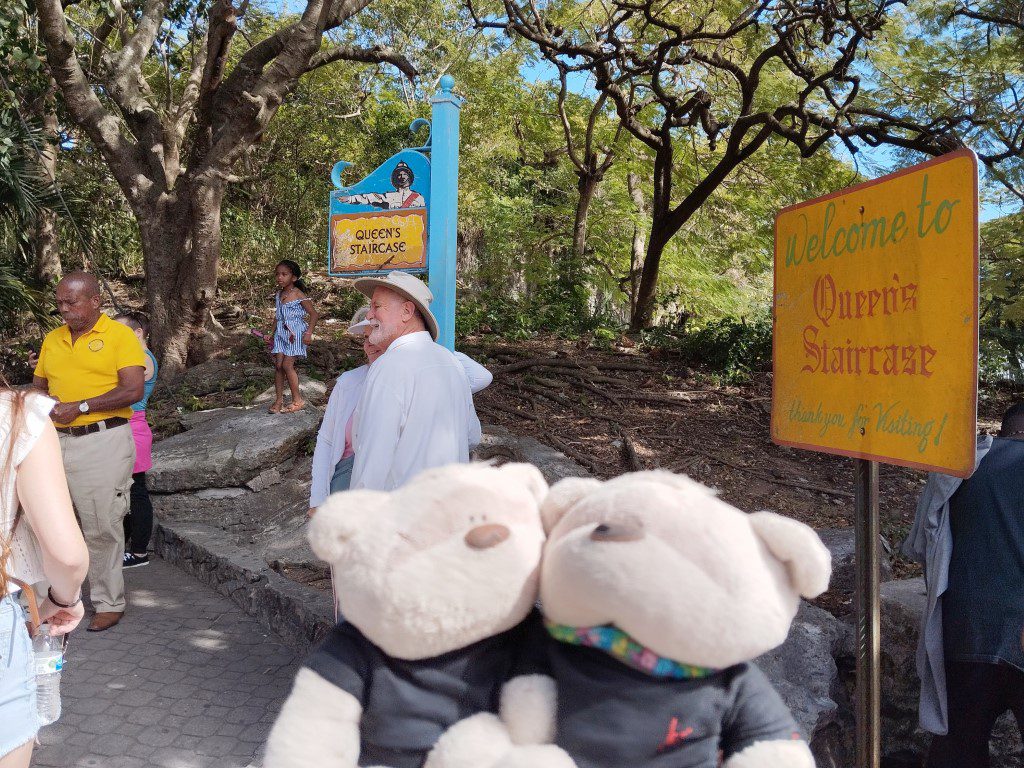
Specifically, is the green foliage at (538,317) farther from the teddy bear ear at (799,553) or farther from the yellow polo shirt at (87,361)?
the teddy bear ear at (799,553)

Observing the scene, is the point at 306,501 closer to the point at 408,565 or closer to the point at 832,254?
the point at 832,254

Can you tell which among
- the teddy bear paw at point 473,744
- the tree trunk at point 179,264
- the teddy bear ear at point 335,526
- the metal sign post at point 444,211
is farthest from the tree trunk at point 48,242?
the teddy bear paw at point 473,744

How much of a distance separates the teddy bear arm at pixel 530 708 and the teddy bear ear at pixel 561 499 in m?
0.28

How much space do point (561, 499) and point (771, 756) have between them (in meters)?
0.59

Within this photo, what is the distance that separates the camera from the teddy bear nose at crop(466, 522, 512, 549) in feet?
4.82

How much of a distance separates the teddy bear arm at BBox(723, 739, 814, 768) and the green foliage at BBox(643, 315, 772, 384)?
8.84 metres

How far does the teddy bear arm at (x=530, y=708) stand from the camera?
1484 mm

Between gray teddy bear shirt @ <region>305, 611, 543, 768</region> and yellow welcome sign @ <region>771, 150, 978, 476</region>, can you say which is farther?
yellow welcome sign @ <region>771, 150, 978, 476</region>

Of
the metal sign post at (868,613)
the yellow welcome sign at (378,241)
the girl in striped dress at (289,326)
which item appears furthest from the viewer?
the girl in striped dress at (289,326)

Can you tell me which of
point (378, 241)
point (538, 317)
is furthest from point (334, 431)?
point (538, 317)

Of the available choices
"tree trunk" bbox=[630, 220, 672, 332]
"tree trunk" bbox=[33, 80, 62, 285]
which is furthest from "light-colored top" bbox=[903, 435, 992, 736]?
"tree trunk" bbox=[33, 80, 62, 285]

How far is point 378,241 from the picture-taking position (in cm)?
454

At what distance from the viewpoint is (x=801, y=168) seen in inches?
468

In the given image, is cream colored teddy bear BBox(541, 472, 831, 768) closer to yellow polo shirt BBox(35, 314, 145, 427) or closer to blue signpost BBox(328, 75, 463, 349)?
blue signpost BBox(328, 75, 463, 349)
